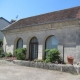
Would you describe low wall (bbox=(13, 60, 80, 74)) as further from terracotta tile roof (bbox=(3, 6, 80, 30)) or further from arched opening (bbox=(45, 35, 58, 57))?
terracotta tile roof (bbox=(3, 6, 80, 30))

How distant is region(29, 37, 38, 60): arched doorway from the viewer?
16969 millimetres

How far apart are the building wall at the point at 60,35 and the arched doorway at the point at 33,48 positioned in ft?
1.15

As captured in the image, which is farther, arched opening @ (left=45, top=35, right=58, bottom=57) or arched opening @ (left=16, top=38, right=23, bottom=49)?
arched opening @ (left=16, top=38, right=23, bottom=49)

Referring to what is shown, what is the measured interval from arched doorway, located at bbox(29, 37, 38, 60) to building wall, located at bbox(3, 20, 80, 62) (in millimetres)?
350

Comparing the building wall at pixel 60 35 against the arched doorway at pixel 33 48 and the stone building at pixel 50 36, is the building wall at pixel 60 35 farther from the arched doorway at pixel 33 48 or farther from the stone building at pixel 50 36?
the arched doorway at pixel 33 48

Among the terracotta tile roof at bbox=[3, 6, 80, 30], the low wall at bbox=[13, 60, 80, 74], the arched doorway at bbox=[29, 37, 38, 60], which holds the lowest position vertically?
the low wall at bbox=[13, 60, 80, 74]

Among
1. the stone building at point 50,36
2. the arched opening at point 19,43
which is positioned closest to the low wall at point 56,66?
the stone building at point 50,36

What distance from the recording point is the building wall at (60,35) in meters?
13.2

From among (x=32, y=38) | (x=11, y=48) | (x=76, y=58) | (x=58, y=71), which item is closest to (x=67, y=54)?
(x=76, y=58)

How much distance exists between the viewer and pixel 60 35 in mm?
14297

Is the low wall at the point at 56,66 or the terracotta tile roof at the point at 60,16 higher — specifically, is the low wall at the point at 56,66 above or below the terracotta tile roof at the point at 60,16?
below

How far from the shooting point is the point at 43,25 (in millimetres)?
15594

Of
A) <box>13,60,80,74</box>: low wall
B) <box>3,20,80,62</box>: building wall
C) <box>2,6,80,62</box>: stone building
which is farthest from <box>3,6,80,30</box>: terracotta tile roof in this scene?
<box>13,60,80,74</box>: low wall

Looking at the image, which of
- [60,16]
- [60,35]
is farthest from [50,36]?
[60,16]
